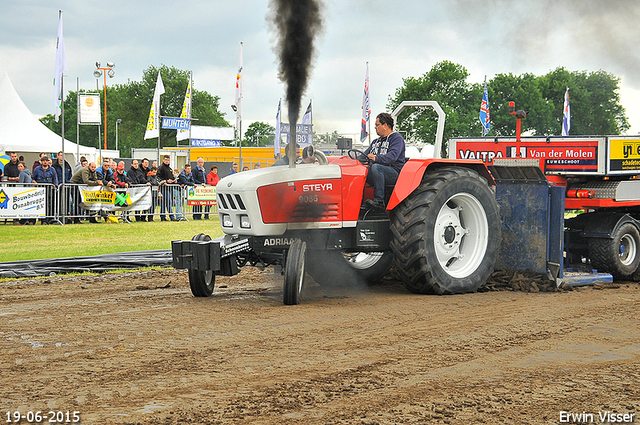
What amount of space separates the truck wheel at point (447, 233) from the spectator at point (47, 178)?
36.6 feet

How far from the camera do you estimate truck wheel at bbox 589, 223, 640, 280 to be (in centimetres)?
772

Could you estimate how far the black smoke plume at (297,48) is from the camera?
239 inches

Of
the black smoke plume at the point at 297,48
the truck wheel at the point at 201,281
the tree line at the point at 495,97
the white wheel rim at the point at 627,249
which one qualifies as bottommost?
the truck wheel at the point at 201,281

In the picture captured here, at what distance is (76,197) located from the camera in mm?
15750

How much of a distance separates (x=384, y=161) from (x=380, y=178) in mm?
200

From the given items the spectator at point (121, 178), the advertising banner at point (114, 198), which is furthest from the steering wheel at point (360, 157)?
the spectator at point (121, 178)

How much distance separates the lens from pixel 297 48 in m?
6.11

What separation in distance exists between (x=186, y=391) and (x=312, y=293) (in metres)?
3.51

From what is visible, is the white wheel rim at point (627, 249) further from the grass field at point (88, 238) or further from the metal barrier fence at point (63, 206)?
the metal barrier fence at point (63, 206)

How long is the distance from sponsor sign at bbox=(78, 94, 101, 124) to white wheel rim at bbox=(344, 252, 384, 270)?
1805 centimetres

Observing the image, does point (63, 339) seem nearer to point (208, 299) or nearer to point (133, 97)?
point (208, 299)

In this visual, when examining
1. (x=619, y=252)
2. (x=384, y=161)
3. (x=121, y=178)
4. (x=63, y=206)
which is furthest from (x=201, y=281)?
(x=121, y=178)

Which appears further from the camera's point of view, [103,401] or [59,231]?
[59,231]

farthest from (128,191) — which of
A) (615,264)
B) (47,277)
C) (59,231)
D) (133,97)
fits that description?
(133,97)
